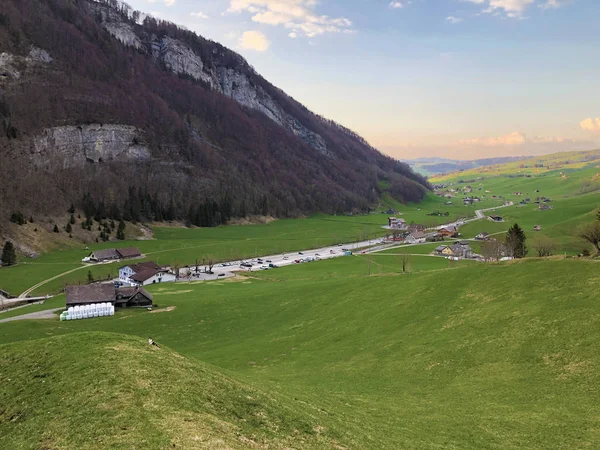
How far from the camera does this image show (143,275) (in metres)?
114

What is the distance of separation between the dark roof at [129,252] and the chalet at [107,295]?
179 ft

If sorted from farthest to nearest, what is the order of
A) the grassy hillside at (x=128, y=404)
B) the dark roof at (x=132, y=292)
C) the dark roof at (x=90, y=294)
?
the dark roof at (x=132, y=292) < the dark roof at (x=90, y=294) < the grassy hillside at (x=128, y=404)

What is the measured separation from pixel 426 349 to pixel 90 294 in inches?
2721

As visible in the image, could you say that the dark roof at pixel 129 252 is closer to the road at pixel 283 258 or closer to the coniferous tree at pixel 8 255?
the road at pixel 283 258

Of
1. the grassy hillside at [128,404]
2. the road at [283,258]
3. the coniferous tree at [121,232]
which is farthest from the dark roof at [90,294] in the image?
the coniferous tree at [121,232]

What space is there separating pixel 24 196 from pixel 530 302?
178061 millimetres

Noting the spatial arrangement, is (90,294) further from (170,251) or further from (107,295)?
(170,251)

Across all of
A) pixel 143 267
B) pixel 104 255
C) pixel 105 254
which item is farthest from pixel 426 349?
pixel 105 254

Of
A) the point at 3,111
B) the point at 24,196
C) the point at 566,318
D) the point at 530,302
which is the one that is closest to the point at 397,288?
the point at 530,302

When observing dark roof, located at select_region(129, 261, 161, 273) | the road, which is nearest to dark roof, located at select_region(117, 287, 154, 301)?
dark roof, located at select_region(129, 261, 161, 273)

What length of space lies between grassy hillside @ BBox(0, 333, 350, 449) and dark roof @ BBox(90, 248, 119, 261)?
114 metres

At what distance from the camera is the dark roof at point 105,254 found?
432 feet

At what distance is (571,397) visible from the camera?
29.0 meters

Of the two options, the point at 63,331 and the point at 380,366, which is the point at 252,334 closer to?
the point at 380,366
